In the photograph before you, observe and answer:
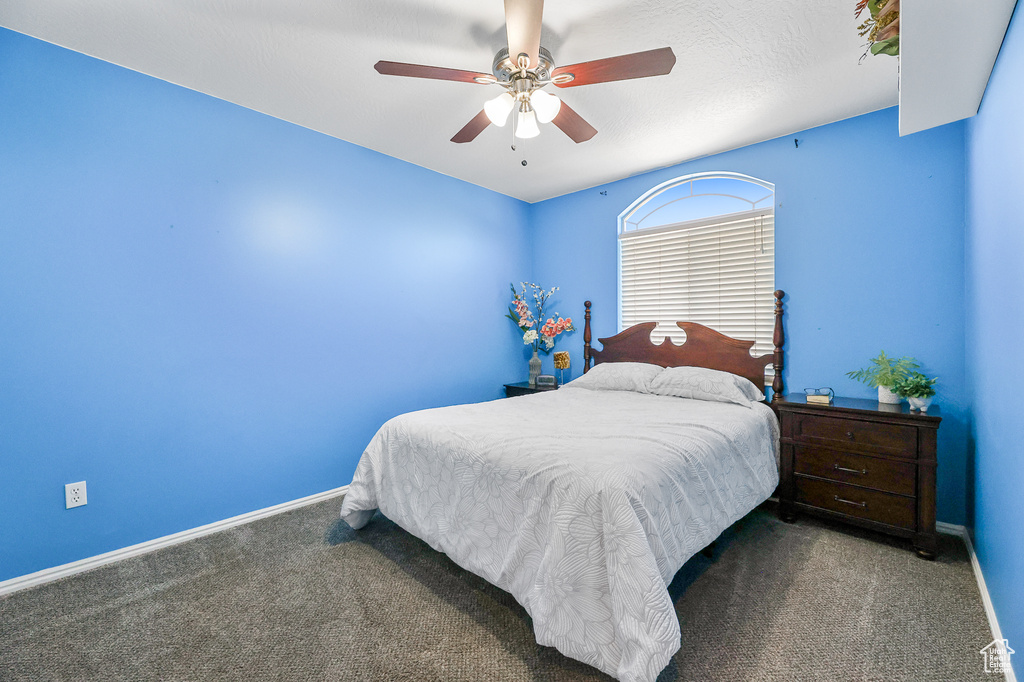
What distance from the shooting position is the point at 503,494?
1.76 meters

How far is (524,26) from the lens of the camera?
1648 millimetres

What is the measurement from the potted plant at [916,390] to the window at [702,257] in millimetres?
842

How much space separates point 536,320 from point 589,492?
3.22 meters

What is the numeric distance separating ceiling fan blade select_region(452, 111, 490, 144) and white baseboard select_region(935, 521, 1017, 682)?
2870mm

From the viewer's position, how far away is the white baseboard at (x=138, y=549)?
79.4 inches

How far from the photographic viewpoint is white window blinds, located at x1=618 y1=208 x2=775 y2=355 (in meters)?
3.25

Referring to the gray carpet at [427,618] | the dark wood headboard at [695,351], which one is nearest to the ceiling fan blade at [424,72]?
the gray carpet at [427,618]

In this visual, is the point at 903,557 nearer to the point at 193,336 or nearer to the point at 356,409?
the point at 356,409

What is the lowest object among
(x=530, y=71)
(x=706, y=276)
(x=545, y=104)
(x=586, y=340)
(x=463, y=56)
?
(x=586, y=340)

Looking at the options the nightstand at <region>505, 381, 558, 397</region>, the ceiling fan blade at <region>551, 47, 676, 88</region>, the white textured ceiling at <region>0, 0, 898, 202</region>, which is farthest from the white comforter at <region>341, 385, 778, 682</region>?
the white textured ceiling at <region>0, 0, 898, 202</region>

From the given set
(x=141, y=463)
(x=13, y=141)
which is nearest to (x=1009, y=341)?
(x=141, y=463)

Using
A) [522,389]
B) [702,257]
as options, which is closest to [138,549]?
[522,389]

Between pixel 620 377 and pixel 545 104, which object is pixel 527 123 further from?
pixel 620 377

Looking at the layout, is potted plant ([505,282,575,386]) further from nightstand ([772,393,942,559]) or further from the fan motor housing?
the fan motor housing
